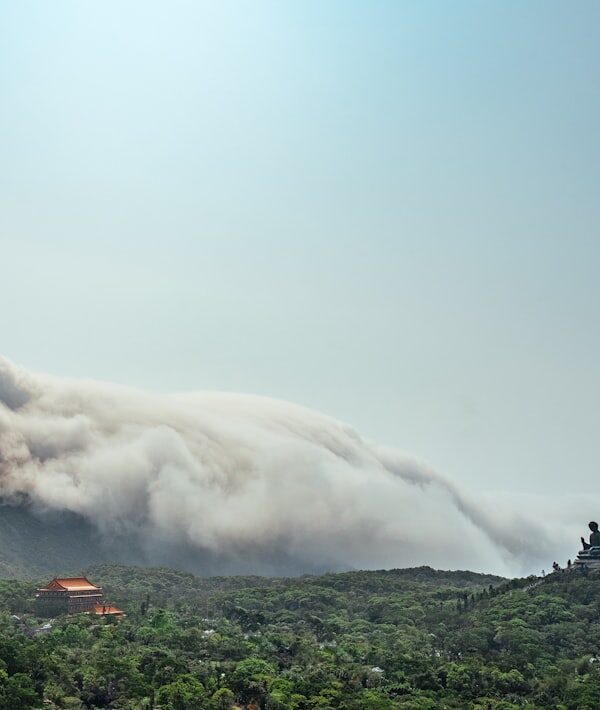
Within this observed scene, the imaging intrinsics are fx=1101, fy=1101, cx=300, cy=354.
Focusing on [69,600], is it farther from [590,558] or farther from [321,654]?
[590,558]

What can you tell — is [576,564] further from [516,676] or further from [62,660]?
[62,660]

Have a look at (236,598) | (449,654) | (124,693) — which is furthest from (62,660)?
(236,598)

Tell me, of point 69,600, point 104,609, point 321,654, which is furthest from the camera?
point 69,600

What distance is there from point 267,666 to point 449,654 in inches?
1093

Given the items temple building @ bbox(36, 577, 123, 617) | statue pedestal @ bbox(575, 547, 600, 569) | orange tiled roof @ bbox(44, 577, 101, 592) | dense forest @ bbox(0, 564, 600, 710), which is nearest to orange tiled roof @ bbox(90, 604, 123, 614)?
temple building @ bbox(36, 577, 123, 617)

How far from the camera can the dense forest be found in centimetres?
10775

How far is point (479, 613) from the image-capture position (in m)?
160

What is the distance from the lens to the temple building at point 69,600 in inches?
6875

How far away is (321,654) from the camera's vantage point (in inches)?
5162

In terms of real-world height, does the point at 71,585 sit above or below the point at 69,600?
above

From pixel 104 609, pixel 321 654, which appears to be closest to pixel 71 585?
pixel 104 609

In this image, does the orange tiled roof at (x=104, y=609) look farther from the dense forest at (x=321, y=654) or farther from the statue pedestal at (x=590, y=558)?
the statue pedestal at (x=590, y=558)

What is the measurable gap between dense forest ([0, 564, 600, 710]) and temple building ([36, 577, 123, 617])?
104 inches

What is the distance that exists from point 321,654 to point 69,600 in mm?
60954
